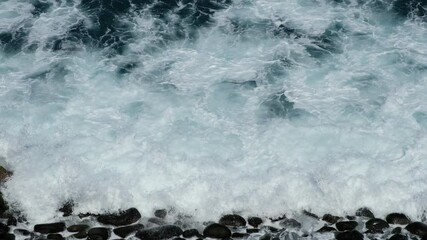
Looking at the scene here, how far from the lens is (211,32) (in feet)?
73.3

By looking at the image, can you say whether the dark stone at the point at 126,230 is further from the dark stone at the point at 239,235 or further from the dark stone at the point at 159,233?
the dark stone at the point at 239,235

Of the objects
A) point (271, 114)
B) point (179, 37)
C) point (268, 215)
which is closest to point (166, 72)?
point (179, 37)

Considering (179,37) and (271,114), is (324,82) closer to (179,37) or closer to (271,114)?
(271,114)

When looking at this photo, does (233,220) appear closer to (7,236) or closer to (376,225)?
(376,225)

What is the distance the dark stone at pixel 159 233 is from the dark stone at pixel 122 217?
0.53 metres

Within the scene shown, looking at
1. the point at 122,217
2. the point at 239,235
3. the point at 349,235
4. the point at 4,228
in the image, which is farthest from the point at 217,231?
the point at 4,228

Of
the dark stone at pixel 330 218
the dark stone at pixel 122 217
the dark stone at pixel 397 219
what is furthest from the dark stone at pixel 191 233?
the dark stone at pixel 397 219

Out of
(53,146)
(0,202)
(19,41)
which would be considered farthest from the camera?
(19,41)

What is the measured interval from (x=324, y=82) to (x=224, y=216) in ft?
22.4

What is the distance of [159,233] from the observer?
48.1ft

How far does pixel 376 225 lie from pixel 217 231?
389 cm

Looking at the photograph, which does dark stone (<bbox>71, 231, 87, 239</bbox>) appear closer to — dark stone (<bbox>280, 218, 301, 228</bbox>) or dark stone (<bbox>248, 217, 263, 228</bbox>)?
dark stone (<bbox>248, 217, 263, 228</bbox>)

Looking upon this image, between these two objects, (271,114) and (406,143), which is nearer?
(406,143)

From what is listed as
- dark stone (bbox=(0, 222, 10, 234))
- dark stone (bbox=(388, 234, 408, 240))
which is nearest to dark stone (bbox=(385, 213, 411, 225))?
dark stone (bbox=(388, 234, 408, 240))
